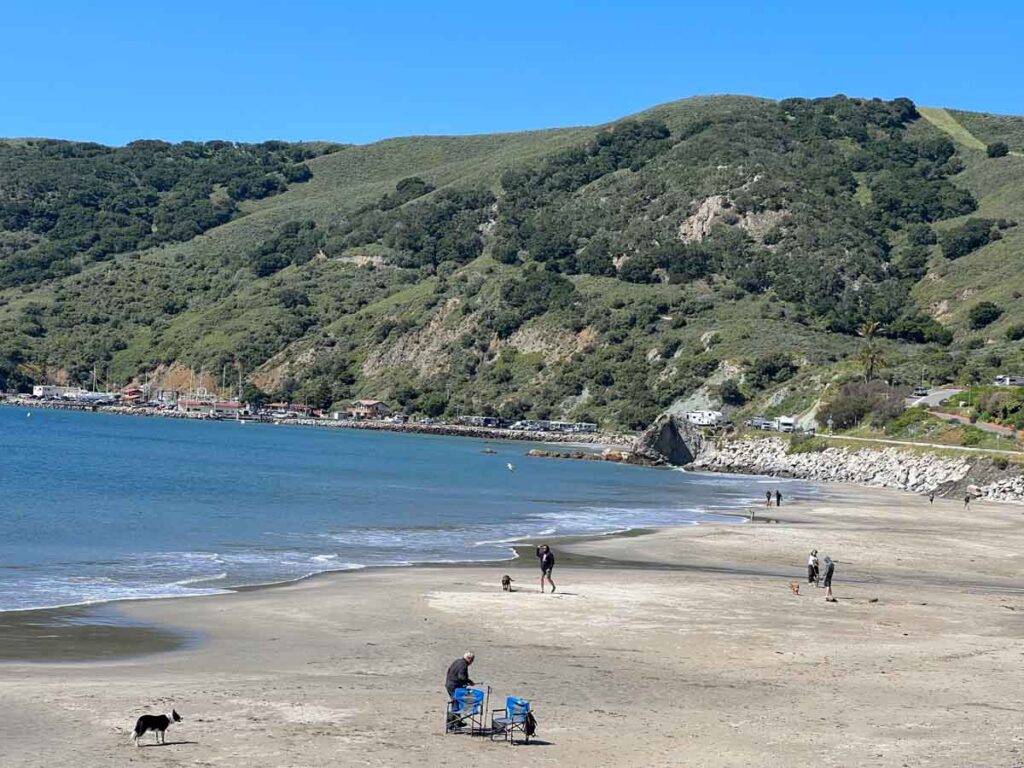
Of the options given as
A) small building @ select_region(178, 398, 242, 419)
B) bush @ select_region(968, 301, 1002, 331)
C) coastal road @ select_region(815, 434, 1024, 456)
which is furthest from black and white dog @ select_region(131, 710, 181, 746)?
small building @ select_region(178, 398, 242, 419)

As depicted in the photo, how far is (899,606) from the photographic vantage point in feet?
111

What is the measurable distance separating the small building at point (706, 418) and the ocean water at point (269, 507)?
1981 cm

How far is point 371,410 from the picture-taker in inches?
6969

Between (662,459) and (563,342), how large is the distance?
2121 inches

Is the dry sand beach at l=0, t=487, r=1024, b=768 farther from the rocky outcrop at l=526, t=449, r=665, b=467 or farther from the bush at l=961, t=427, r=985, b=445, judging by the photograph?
the rocky outcrop at l=526, t=449, r=665, b=467

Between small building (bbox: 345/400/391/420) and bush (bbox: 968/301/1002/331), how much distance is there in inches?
2934

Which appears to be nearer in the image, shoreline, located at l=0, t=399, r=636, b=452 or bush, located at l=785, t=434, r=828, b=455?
bush, located at l=785, t=434, r=828, b=455

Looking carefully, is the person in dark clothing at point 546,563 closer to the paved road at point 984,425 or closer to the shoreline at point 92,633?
the shoreline at point 92,633

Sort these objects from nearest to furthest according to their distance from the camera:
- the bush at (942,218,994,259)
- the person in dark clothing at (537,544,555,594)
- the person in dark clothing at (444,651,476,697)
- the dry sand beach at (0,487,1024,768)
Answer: the dry sand beach at (0,487,1024,768)
the person in dark clothing at (444,651,476,697)
the person in dark clothing at (537,544,555,594)
the bush at (942,218,994,259)

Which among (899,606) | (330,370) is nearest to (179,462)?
(899,606)

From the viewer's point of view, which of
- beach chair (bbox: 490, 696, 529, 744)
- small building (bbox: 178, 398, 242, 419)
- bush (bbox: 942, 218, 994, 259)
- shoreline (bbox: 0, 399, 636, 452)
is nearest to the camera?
beach chair (bbox: 490, 696, 529, 744)

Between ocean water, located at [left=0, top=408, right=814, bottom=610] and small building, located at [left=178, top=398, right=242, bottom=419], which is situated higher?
small building, located at [left=178, top=398, right=242, bottom=419]

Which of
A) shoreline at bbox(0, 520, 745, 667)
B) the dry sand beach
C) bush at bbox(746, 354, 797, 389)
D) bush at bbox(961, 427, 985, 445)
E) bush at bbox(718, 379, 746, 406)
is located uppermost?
bush at bbox(746, 354, 797, 389)

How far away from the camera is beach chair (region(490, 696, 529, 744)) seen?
1955 centimetres
